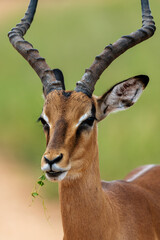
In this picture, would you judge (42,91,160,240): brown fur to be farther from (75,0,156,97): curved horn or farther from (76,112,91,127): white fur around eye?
(75,0,156,97): curved horn

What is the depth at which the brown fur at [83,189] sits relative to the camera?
595cm

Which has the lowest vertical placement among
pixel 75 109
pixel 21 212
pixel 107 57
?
pixel 21 212

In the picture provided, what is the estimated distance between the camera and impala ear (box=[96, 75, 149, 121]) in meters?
6.69

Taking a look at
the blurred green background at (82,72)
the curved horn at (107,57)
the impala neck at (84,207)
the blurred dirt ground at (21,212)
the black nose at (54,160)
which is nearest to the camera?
the black nose at (54,160)

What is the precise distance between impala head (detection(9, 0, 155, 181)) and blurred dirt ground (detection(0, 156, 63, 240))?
4.64 metres

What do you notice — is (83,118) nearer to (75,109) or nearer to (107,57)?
(75,109)

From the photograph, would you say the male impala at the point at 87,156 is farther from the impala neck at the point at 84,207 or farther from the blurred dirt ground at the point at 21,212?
the blurred dirt ground at the point at 21,212

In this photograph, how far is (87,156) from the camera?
620 cm

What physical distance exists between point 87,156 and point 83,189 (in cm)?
41

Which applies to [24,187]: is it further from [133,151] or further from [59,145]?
[59,145]

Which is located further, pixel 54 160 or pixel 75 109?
pixel 75 109

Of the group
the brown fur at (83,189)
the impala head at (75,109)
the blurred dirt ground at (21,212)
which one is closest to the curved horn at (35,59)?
the impala head at (75,109)

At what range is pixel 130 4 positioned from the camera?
796 inches

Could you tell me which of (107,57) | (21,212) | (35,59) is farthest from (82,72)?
(107,57)
